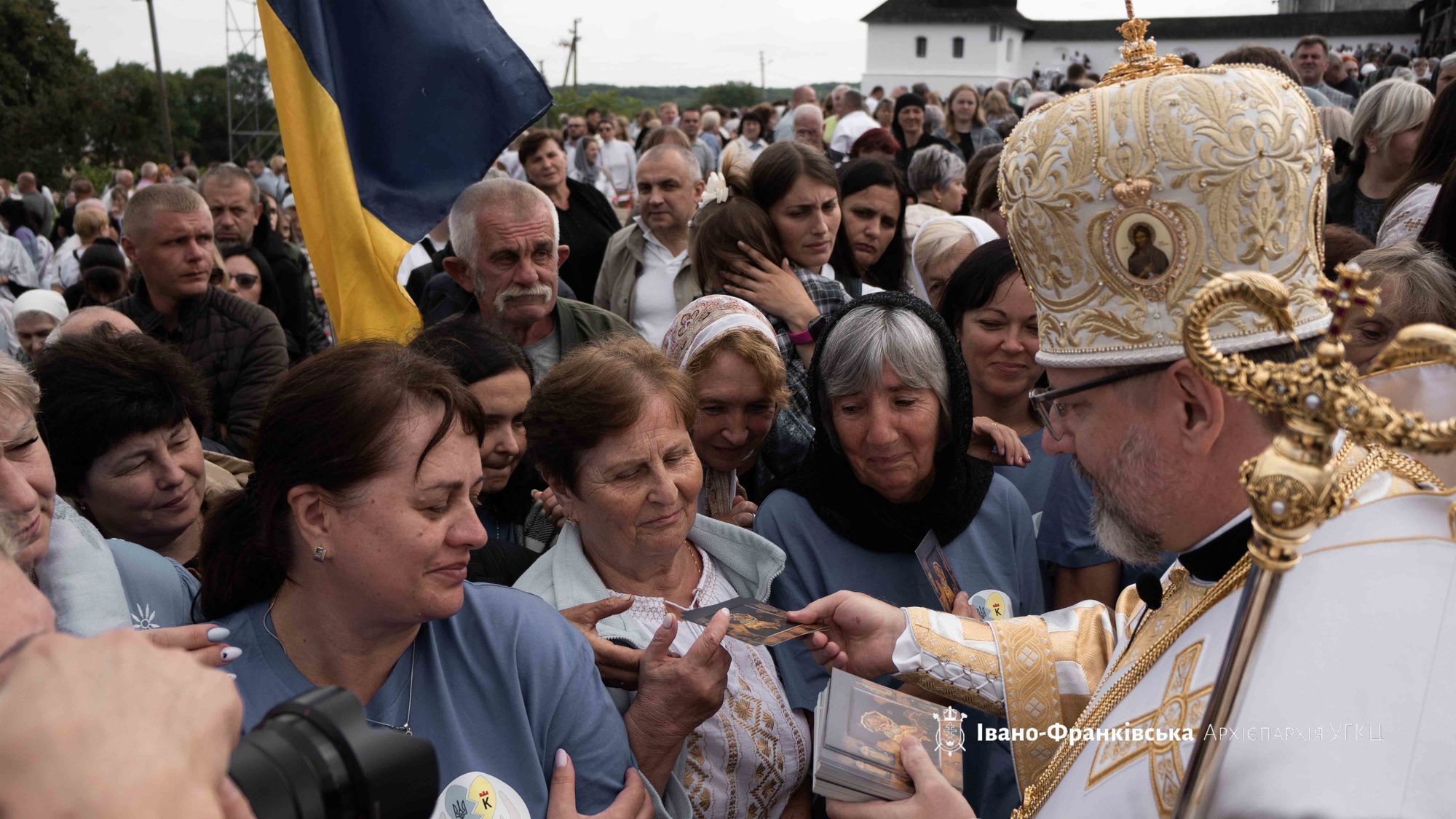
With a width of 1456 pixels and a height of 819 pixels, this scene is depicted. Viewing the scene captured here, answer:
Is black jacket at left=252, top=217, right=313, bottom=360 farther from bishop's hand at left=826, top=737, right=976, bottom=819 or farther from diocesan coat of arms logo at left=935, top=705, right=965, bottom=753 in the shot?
bishop's hand at left=826, top=737, right=976, bottom=819

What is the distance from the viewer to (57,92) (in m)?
41.5

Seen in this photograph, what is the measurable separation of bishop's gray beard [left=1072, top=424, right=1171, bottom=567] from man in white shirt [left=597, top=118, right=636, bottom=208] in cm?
1371

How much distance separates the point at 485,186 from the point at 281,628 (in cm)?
295

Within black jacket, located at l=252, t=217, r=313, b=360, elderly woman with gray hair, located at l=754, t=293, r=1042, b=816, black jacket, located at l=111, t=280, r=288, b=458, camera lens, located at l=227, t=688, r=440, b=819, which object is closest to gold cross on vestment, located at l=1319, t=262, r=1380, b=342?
camera lens, located at l=227, t=688, r=440, b=819

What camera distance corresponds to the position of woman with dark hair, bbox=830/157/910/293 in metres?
6.46

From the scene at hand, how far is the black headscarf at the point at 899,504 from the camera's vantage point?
342 cm

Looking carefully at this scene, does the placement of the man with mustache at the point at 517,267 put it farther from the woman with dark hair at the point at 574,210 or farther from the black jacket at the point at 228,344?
the woman with dark hair at the point at 574,210

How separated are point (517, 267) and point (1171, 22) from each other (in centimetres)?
6344

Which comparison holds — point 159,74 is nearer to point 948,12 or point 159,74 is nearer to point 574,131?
point 574,131

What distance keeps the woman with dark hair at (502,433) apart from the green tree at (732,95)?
79.4 metres

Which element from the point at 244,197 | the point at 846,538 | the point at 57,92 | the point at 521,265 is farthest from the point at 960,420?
the point at 57,92

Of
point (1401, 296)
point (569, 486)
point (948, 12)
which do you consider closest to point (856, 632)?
point (569, 486)

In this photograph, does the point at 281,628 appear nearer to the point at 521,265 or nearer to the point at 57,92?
the point at 521,265

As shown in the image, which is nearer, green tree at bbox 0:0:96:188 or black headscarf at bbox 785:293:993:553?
black headscarf at bbox 785:293:993:553
